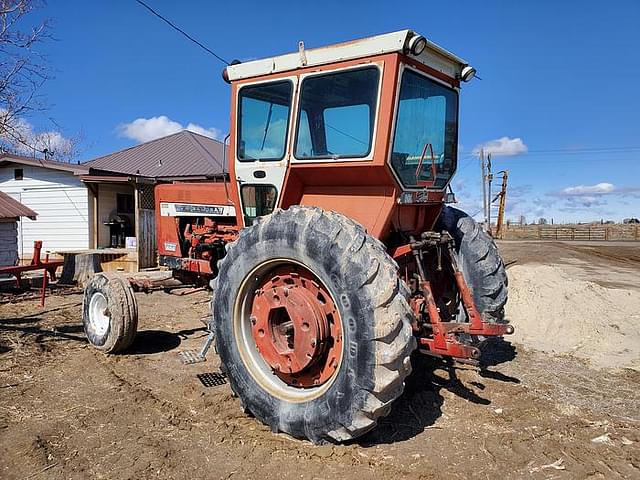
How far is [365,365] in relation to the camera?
330 centimetres

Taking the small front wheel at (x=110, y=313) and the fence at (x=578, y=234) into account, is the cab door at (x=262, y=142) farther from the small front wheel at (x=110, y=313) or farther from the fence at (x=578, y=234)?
the fence at (x=578, y=234)

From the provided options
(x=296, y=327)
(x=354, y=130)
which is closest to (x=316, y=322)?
(x=296, y=327)

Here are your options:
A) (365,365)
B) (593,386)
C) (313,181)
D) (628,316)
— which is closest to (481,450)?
(365,365)

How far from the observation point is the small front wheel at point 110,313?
5727mm

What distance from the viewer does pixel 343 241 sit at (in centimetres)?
346

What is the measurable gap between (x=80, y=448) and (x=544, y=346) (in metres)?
5.28

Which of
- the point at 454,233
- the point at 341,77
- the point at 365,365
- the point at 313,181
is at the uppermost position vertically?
the point at 341,77

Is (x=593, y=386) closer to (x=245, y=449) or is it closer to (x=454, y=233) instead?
(x=454, y=233)

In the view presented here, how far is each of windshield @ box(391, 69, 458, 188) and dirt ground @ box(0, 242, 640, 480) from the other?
6.29 feet

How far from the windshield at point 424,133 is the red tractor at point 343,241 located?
17 mm

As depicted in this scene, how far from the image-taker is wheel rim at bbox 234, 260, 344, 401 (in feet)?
12.2

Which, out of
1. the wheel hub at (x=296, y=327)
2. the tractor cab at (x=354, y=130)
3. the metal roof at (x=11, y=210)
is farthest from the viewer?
the metal roof at (x=11, y=210)

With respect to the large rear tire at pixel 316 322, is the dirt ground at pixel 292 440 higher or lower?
lower

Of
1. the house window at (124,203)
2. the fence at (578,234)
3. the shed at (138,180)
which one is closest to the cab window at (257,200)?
the shed at (138,180)
